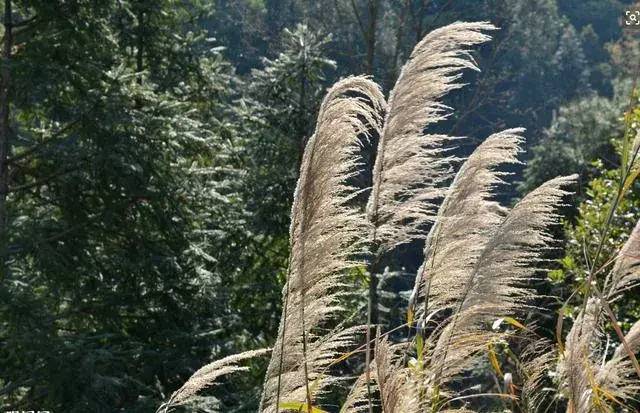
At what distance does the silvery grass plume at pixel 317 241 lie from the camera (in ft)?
Answer: 7.41

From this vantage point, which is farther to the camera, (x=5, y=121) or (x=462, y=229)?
(x=5, y=121)

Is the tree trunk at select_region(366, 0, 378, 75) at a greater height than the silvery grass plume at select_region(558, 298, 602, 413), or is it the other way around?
the tree trunk at select_region(366, 0, 378, 75)

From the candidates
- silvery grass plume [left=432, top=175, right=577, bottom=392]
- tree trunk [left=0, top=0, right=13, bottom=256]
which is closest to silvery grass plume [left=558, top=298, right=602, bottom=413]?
silvery grass plume [left=432, top=175, right=577, bottom=392]

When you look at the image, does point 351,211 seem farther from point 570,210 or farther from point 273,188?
point 570,210

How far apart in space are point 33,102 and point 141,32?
128 inches

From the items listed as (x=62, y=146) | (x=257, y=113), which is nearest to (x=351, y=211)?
(x=62, y=146)

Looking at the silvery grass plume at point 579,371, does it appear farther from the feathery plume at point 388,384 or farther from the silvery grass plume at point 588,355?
the feathery plume at point 388,384

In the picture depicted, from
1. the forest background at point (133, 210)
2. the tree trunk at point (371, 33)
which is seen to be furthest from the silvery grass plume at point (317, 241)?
the tree trunk at point (371, 33)

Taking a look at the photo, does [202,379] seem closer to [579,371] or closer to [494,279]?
[494,279]

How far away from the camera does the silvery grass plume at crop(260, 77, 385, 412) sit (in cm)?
226

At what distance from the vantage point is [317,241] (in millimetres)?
2258

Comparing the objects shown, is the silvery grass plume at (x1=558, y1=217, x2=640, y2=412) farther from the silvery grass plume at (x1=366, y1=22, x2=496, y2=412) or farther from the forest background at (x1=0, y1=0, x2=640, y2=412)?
the forest background at (x1=0, y1=0, x2=640, y2=412)

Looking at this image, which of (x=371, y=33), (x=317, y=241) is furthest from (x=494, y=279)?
(x=371, y=33)

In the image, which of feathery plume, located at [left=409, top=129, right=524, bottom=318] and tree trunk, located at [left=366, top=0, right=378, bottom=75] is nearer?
feathery plume, located at [left=409, top=129, right=524, bottom=318]
